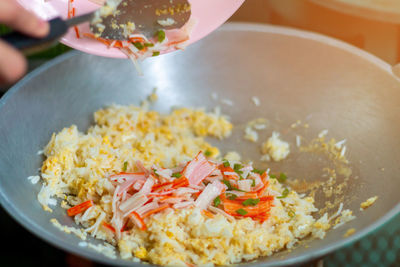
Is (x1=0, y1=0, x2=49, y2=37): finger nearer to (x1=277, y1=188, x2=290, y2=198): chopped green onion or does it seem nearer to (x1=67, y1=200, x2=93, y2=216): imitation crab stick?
(x1=67, y1=200, x2=93, y2=216): imitation crab stick

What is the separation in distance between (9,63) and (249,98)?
1122 millimetres

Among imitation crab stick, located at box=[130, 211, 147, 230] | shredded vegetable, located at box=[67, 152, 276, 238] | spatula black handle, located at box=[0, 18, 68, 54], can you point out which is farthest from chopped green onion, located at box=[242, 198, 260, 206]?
spatula black handle, located at box=[0, 18, 68, 54]

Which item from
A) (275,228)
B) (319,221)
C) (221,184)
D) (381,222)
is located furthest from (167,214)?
(381,222)

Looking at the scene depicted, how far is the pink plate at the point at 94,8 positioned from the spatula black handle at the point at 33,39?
0.41 m

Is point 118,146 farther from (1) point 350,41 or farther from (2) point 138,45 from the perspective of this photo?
(1) point 350,41

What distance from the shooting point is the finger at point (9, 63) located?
0.93 meters

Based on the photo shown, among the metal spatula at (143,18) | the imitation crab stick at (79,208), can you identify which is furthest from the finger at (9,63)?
the imitation crab stick at (79,208)

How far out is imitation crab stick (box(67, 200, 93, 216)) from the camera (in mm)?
1357

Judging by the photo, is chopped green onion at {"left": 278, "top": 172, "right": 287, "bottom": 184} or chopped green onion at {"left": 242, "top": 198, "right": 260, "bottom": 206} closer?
chopped green onion at {"left": 242, "top": 198, "right": 260, "bottom": 206}

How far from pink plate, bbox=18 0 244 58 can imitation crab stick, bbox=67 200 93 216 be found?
464mm

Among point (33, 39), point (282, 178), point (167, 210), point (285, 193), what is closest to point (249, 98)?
point (282, 178)

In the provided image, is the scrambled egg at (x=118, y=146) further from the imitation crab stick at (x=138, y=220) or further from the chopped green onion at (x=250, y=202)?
the chopped green onion at (x=250, y=202)

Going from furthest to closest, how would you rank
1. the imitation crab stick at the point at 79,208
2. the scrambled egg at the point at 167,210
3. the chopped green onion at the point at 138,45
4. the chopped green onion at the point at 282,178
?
the chopped green onion at the point at 282,178 → the chopped green onion at the point at 138,45 → the imitation crab stick at the point at 79,208 → the scrambled egg at the point at 167,210

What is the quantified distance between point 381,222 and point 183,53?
3.52ft
